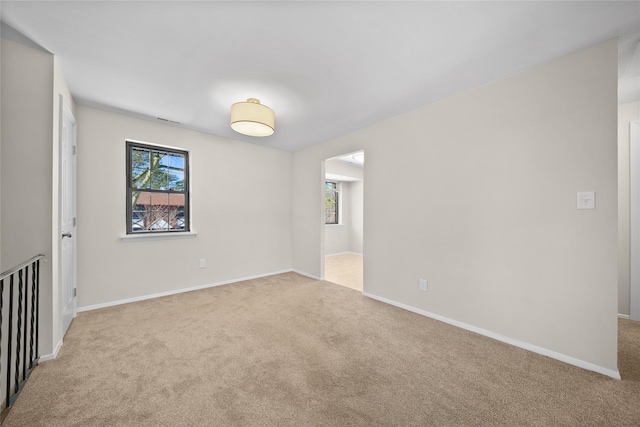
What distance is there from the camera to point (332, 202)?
7.03m

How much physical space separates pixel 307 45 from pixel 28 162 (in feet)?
7.66

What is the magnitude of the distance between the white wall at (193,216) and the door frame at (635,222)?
4.56m

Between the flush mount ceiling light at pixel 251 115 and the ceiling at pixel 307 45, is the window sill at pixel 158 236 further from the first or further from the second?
the flush mount ceiling light at pixel 251 115

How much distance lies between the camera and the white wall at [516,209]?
1810 millimetres

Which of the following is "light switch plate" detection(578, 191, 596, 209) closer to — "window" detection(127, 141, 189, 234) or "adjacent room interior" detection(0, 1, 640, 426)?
"adjacent room interior" detection(0, 1, 640, 426)

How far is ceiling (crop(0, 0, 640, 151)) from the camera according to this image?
1517 millimetres

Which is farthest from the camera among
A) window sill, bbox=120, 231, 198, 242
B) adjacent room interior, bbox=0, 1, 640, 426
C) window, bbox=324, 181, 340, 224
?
window, bbox=324, 181, 340, 224

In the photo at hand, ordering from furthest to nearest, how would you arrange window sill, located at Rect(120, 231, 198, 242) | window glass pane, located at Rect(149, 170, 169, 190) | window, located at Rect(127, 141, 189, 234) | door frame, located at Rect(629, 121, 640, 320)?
window glass pane, located at Rect(149, 170, 169, 190)
window, located at Rect(127, 141, 189, 234)
window sill, located at Rect(120, 231, 198, 242)
door frame, located at Rect(629, 121, 640, 320)

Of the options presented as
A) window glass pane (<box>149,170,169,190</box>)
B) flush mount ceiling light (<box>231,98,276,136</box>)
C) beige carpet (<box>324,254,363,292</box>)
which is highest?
flush mount ceiling light (<box>231,98,276,136</box>)

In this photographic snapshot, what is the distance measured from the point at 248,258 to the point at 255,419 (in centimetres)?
308

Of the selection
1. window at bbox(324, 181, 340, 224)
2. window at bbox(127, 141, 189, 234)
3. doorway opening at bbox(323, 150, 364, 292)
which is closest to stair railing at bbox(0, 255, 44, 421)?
window at bbox(127, 141, 189, 234)

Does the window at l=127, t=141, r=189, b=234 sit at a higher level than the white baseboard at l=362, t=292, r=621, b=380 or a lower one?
higher

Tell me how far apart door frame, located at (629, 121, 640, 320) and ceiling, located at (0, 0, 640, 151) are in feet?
1.48

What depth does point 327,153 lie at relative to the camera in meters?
4.14
